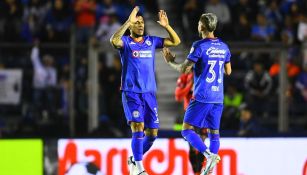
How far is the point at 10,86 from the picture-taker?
18578 millimetres

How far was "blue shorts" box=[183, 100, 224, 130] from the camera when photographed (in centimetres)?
1285

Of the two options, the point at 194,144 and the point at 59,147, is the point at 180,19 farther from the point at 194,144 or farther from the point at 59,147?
the point at 194,144

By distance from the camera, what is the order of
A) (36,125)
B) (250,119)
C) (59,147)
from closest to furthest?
(59,147), (250,119), (36,125)

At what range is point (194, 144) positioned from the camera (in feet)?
41.8

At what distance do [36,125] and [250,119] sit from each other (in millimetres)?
3880

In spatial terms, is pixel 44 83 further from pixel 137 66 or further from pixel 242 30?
pixel 137 66

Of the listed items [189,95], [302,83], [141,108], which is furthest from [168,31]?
[302,83]

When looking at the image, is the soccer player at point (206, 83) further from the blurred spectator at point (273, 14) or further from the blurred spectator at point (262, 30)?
the blurred spectator at point (273, 14)

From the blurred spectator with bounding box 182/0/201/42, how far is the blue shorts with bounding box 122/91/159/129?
264 inches

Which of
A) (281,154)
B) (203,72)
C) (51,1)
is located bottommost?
(281,154)

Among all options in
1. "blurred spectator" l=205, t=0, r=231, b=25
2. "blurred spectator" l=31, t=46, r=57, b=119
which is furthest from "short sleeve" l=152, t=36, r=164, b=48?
"blurred spectator" l=205, t=0, r=231, b=25

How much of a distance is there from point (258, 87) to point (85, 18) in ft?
12.1

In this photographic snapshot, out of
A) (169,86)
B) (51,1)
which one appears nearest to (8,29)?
(51,1)

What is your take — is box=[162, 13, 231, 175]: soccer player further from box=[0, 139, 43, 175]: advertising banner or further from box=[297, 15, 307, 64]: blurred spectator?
box=[297, 15, 307, 64]: blurred spectator
